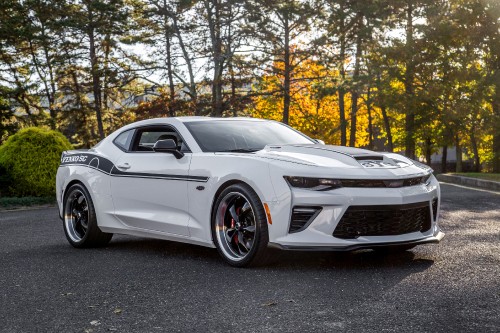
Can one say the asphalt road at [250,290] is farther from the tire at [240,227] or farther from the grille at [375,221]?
the grille at [375,221]

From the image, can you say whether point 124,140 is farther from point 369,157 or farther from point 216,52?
point 216,52

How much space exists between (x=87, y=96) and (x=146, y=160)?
36.9 meters

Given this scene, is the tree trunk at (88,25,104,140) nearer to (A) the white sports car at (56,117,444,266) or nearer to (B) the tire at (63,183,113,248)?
(B) the tire at (63,183,113,248)

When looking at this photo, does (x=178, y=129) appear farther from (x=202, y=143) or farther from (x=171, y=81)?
(x=171, y=81)

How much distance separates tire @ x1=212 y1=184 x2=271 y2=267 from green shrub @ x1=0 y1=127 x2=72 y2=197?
465 inches

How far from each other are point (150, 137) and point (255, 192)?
2496 millimetres

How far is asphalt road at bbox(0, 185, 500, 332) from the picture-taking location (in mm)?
4559

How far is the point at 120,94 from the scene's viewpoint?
1624 inches

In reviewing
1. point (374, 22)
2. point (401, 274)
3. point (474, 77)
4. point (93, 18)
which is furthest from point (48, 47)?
point (401, 274)

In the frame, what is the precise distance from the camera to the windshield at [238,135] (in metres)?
7.31

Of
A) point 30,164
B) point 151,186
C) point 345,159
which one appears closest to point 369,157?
point 345,159

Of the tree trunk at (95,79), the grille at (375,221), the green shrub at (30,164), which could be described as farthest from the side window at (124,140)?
the tree trunk at (95,79)

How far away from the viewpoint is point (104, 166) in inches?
328

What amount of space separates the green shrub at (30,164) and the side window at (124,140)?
31.8 ft
